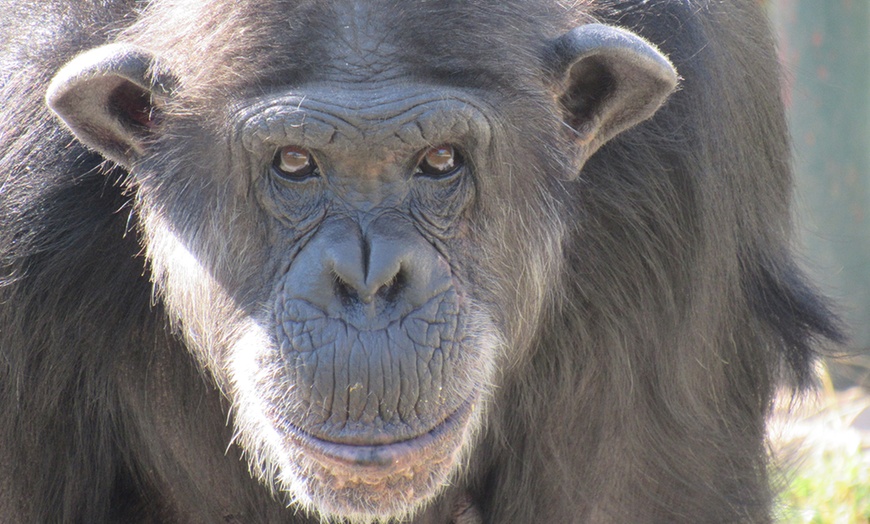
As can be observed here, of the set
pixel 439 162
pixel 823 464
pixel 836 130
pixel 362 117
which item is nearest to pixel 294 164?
pixel 362 117

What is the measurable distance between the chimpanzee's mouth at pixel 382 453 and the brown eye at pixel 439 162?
79 centimetres

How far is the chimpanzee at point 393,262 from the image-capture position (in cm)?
380

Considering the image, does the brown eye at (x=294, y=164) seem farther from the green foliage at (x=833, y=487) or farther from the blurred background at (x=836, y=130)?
the blurred background at (x=836, y=130)

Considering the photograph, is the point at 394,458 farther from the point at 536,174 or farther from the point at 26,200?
the point at 26,200

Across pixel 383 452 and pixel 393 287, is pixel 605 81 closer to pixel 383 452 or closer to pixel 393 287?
Result: pixel 393 287

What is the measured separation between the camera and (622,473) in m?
4.93

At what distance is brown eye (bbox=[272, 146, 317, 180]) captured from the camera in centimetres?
388

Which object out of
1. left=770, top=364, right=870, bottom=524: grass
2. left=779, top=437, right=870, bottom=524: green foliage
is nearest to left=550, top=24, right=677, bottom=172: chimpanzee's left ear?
left=770, top=364, right=870, bottom=524: grass

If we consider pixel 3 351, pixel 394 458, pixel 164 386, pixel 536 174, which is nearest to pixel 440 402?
pixel 394 458

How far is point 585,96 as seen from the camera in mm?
4332

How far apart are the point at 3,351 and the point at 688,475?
9.11 feet

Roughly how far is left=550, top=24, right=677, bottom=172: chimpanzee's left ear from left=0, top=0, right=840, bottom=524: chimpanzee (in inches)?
0.5

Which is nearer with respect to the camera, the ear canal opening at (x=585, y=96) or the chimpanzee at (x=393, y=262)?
the chimpanzee at (x=393, y=262)

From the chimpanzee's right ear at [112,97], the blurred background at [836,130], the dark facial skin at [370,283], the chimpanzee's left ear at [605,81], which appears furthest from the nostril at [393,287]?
the blurred background at [836,130]
